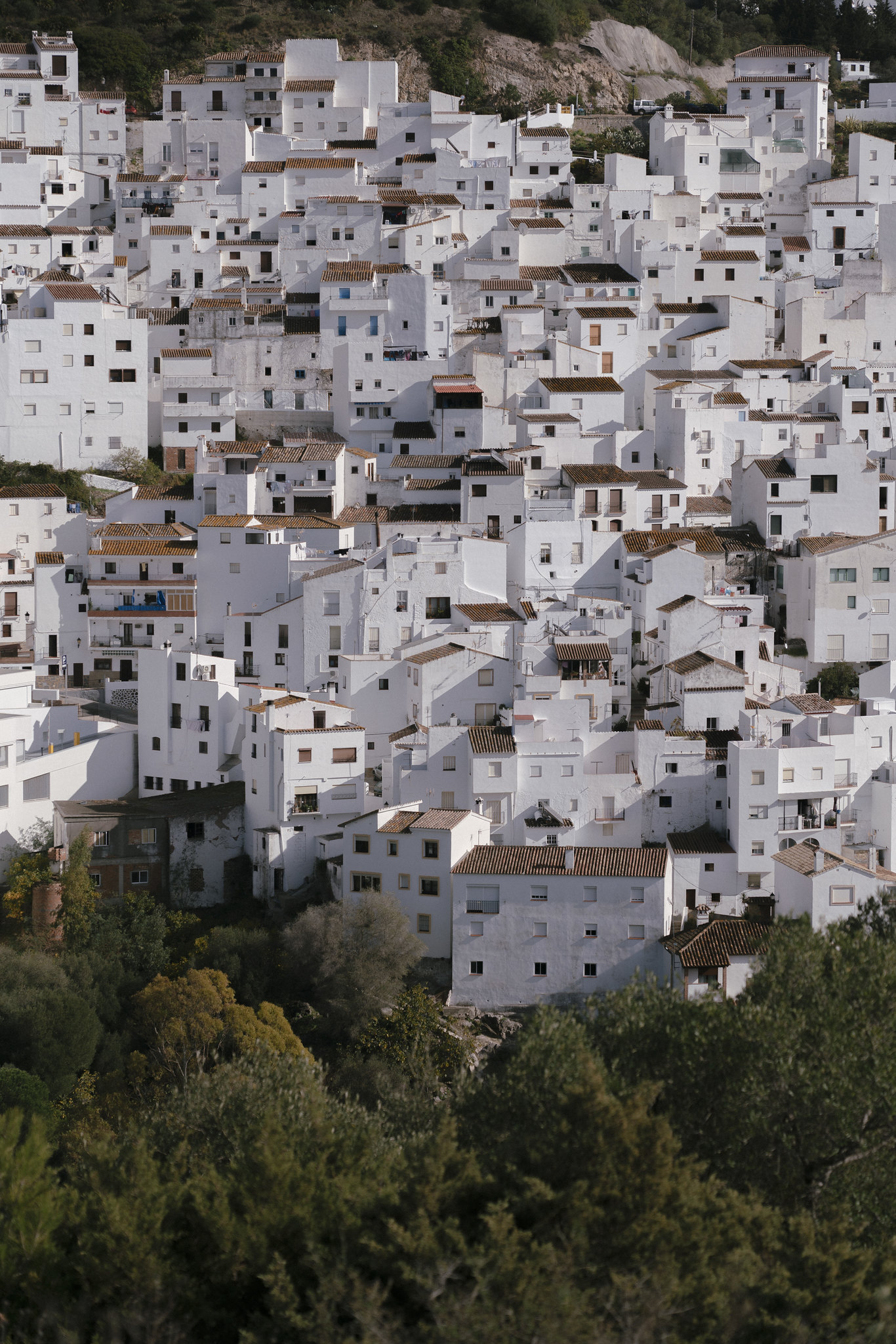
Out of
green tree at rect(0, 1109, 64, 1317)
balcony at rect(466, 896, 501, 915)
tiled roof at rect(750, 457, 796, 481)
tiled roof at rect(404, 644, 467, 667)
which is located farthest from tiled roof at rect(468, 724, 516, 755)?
green tree at rect(0, 1109, 64, 1317)

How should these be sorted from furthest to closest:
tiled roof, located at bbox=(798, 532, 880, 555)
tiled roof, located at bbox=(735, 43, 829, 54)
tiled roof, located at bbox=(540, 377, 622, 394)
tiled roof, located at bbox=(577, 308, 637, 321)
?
tiled roof, located at bbox=(735, 43, 829, 54) → tiled roof, located at bbox=(577, 308, 637, 321) → tiled roof, located at bbox=(540, 377, 622, 394) → tiled roof, located at bbox=(798, 532, 880, 555)

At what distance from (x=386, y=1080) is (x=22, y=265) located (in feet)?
100

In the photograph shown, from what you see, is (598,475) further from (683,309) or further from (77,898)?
(77,898)

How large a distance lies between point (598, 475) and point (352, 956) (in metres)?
16.0

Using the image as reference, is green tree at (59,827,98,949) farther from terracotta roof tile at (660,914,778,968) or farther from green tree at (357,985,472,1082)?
terracotta roof tile at (660,914,778,968)

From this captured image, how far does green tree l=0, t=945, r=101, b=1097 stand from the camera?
28.1 meters

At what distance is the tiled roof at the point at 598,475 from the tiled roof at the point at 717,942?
533 inches

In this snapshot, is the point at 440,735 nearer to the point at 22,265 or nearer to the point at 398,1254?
the point at 398,1254

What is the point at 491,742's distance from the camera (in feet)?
107

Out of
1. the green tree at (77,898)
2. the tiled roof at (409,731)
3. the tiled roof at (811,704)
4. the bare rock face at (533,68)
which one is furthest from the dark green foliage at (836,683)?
the bare rock face at (533,68)

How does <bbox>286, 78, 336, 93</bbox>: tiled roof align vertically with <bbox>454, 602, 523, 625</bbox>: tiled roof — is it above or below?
above

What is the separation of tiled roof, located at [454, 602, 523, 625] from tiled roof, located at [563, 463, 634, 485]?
5079 mm

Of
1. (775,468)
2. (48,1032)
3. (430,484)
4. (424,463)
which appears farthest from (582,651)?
(48,1032)

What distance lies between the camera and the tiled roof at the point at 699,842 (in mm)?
31938
